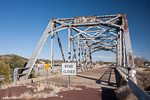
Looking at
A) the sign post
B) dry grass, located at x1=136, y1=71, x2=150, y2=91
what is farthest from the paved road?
dry grass, located at x1=136, y1=71, x2=150, y2=91

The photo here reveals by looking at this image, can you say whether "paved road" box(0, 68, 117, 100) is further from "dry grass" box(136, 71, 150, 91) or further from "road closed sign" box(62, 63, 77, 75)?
"dry grass" box(136, 71, 150, 91)

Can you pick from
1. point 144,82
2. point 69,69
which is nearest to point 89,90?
point 69,69

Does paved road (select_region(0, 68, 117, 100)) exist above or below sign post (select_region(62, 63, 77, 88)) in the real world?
below

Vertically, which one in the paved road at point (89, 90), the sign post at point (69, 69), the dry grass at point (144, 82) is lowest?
the dry grass at point (144, 82)

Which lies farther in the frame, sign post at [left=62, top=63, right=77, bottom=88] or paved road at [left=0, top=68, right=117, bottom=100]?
sign post at [left=62, top=63, right=77, bottom=88]

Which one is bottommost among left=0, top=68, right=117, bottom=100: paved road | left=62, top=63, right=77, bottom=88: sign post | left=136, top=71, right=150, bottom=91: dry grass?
left=136, top=71, right=150, bottom=91: dry grass

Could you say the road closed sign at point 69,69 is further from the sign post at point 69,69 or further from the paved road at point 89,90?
the paved road at point 89,90

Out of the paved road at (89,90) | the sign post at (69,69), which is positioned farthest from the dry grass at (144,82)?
the sign post at (69,69)

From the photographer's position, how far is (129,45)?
10.8 m

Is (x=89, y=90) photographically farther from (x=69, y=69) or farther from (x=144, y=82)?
(x=144, y=82)

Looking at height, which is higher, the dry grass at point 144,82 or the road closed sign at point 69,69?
the road closed sign at point 69,69

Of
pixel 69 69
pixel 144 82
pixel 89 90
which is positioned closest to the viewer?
pixel 89 90

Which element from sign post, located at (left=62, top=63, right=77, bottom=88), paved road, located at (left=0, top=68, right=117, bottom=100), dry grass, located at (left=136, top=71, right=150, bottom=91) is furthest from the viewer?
dry grass, located at (left=136, top=71, right=150, bottom=91)

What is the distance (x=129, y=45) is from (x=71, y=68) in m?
5.55
